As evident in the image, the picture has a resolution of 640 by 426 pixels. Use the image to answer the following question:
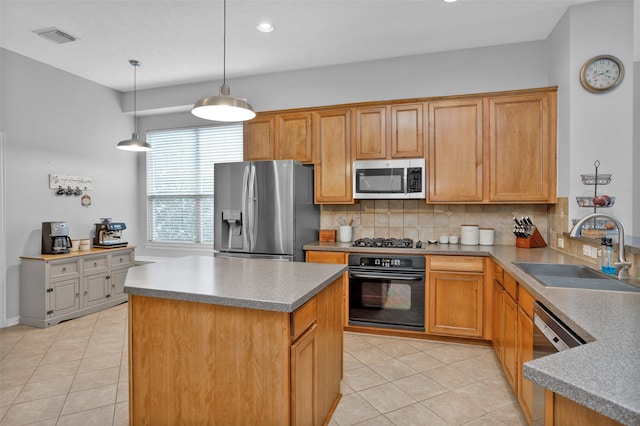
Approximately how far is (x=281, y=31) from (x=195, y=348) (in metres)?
3.00

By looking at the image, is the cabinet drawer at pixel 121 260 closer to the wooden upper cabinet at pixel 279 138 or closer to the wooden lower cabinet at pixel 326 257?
the wooden upper cabinet at pixel 279 138

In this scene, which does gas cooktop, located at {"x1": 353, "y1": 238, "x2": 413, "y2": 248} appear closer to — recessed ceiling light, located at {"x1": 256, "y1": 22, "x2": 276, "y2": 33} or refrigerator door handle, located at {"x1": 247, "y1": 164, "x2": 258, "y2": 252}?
refrigerator door handle, located at {"x1": 247, "y1": 164, "x2": 258, "y2": 252}

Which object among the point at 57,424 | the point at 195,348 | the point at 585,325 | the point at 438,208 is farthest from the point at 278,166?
the point at 585,325

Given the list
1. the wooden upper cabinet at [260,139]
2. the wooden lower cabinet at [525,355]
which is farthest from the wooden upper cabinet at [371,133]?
the wooden lower cabinet at [525,355]

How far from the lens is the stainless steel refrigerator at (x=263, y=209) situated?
3.67 meters

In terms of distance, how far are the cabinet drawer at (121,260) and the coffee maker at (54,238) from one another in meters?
0.57

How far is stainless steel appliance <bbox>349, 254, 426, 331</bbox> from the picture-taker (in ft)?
11.1

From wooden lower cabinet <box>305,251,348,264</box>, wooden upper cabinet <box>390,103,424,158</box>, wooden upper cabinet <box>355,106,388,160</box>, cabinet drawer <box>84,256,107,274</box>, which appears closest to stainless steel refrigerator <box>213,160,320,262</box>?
wooden lower cabinet <box>305,251,348,264</box>

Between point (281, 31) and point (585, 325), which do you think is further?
point (281, 31)

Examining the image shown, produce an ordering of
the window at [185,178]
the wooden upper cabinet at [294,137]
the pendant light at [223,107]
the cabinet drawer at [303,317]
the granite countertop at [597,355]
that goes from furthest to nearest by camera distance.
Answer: the window at [185,178] < the wooden upper cabinet at [294,137] < the pendant light at [223,107] < the cabinet drawer at [303,317] < the granite countertop at [597,355]

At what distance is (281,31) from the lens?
346cm

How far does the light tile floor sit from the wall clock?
2468 mm

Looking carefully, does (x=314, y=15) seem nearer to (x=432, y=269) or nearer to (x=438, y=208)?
(x=438, y=208)

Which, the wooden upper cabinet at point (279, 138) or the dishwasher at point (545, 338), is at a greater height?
the wooden upper cabinet at point (279, 138)
